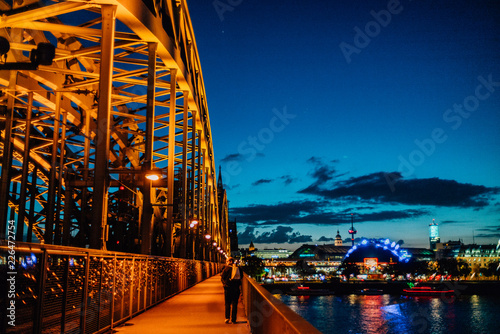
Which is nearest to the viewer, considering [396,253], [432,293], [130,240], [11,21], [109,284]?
[109,284]

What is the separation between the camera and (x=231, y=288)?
1209 cm

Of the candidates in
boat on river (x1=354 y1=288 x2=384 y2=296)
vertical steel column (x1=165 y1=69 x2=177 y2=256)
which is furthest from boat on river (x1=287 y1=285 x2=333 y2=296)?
vertical steel column (x1=165 y1=69 x2=177 y2=256)

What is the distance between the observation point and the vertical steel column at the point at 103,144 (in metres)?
14.0

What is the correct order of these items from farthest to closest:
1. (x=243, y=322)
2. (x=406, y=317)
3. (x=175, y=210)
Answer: (x=406, y=317) → (x=175, y=210) → (x=243, y=322)

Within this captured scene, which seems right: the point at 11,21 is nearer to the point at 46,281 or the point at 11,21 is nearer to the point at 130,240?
the point at 46,281

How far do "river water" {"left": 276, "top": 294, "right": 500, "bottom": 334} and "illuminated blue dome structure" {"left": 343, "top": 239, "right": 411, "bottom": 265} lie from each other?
211ft

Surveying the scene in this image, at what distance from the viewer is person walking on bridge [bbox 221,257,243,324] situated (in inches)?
473

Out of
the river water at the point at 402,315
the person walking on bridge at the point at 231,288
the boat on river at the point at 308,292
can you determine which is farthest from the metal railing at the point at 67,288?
the boat on river at the point at 308,292

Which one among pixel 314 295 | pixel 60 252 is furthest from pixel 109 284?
pixel 314 295

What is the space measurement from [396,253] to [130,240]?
159858 mm

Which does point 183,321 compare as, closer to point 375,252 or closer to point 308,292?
point 308,292

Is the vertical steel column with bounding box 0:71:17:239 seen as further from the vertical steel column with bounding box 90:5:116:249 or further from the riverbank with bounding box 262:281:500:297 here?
the riverbank with bounding box 262:281:500:297

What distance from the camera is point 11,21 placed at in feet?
49.9

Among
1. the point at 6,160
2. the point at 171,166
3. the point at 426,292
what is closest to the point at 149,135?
the point at 171,166
